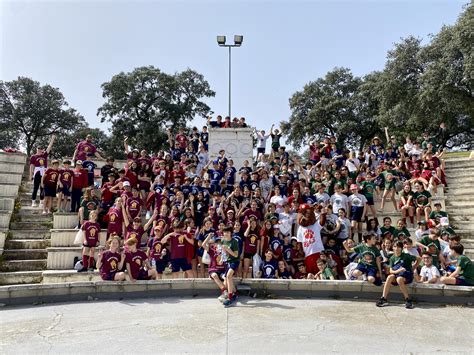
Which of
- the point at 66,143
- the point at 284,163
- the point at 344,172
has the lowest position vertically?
the point at 344,172

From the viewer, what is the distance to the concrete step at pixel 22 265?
8.83 meters

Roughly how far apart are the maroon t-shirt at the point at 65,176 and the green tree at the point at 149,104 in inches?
1088

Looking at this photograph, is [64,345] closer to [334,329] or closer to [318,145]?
[334,329]

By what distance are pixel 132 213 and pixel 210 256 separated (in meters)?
2.70

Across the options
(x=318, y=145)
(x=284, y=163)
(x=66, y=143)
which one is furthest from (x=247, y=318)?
(x=66, y=143)

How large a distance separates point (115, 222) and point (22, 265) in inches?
90.9

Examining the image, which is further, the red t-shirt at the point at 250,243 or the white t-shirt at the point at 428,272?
the red t-shirt at the point at 250,243

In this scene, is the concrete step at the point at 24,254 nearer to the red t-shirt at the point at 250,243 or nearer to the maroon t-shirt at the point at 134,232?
the maroon t-shirt at the point at 134,232

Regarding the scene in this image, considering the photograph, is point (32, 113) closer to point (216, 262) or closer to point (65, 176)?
point (65, 176)

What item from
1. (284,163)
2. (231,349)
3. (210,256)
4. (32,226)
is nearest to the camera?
(231,349)

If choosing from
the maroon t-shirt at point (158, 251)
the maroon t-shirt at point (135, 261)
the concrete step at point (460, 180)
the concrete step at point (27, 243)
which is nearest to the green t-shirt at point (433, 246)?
the maroon t-shirt at point (158, 251)

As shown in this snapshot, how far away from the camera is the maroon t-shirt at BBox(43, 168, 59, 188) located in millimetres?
10484

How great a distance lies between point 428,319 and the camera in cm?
614

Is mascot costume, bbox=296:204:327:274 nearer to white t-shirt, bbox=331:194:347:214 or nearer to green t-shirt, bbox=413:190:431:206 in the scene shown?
white t-shirt, bbox=331:194:347:214
